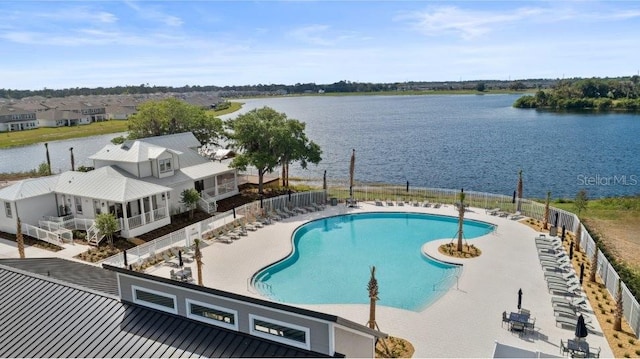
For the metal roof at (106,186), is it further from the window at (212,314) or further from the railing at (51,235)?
the window at (212,314)

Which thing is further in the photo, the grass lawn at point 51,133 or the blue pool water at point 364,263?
the grass lawn at point 51,133

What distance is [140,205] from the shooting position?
25.9m

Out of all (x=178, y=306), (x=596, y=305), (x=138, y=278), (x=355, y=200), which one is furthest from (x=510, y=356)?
(x=355, y=200)

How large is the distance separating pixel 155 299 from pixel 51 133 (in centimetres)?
9140

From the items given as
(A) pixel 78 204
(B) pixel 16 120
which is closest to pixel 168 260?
(A) pixel 78 204

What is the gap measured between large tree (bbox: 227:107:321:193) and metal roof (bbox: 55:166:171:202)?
24.0 ft

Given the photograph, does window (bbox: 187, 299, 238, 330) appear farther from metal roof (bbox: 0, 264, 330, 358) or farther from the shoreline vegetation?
the shoreline vegetation

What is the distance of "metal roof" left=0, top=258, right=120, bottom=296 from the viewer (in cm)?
1220

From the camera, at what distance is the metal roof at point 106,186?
2486cm

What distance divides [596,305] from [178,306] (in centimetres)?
1533

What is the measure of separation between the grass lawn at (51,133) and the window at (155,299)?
78477 millimetres

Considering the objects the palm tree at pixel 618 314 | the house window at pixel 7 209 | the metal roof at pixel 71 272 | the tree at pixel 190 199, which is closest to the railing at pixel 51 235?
the house window at pixel 7 209

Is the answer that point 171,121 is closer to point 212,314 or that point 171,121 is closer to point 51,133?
point 212,314

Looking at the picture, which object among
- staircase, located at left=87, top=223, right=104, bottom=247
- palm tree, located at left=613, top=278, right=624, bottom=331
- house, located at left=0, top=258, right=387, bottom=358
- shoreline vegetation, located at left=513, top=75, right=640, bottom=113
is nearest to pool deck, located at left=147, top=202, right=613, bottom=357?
palm tree, located at left=613, top=278, right=624, bottom=331
